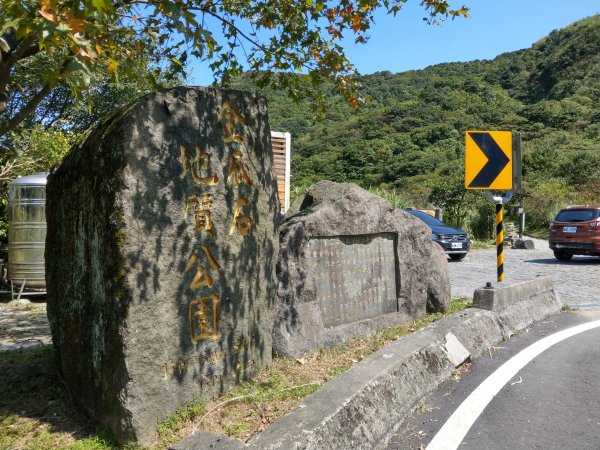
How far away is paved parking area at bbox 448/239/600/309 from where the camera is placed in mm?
9555

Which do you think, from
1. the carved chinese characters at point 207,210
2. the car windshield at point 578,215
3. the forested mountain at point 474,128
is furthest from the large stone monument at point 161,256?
the forested mountain at point 474,128

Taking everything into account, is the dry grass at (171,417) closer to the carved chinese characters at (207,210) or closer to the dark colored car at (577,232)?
the carved chinese characters at (207,210)

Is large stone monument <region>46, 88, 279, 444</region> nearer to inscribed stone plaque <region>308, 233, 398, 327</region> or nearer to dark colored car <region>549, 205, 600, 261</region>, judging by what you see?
inscribed stone plaque <region>308, 233, 398, 327</region>

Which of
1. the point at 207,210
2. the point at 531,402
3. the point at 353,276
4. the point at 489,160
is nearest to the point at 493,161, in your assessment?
the point at 489,160

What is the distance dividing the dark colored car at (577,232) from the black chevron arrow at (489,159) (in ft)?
31.1

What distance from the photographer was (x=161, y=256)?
3457 millimetres

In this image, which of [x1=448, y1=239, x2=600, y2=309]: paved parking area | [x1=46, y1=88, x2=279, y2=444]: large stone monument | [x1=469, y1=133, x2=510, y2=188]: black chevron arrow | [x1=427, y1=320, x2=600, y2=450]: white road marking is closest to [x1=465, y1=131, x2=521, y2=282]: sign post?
[x1=469, y1=133, x2=510, y2=188]: black chevron arrow

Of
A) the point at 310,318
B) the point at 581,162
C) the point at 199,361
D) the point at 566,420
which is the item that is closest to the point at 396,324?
the point at 310,318

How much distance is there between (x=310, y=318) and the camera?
493 cm

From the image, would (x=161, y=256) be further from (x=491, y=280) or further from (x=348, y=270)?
(x=491, y=280)

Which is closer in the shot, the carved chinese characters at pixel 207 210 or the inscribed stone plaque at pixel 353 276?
the carved chinese characters at pixel 207 210

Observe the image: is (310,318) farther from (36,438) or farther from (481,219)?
(481,219)

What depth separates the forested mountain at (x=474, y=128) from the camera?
29.9 metres

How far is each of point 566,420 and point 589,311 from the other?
463 cm
